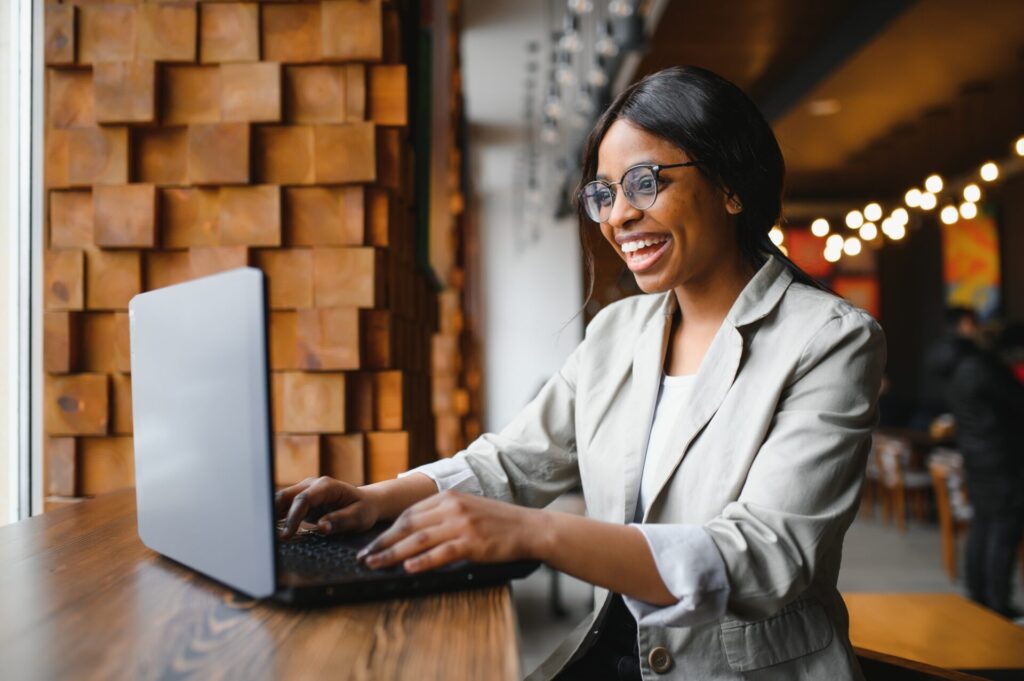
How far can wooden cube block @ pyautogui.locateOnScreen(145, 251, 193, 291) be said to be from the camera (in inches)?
80.6

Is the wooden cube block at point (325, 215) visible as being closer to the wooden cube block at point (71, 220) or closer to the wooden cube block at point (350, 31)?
the wooden cube block at point (350, 31)

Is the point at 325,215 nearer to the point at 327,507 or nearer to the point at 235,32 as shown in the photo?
the point at 235,32

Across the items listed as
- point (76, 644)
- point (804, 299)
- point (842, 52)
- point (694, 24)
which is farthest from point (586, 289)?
point (842, 52)

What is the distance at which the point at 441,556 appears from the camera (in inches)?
35.8

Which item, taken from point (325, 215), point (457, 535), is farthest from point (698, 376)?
point (325, 215)

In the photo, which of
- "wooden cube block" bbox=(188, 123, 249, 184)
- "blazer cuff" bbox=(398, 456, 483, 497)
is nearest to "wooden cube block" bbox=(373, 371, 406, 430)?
"wooden cube block" bbox=(188, 123, 249, 184)

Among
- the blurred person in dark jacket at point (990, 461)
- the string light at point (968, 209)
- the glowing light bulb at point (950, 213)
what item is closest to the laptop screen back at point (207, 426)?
the blurred person in dark jacket at point (990, 461)

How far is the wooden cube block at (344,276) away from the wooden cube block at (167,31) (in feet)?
1.83

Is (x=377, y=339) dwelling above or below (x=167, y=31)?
below

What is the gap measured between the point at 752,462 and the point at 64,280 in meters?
1.63

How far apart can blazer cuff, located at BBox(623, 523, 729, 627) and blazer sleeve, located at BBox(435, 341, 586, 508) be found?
1.65 feet

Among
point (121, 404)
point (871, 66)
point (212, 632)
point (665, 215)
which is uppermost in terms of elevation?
point (871, 66)

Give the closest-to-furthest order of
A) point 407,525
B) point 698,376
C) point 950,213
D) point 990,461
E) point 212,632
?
point 212,632
point 407,525
point 698,376
point 990,461
point 950,213

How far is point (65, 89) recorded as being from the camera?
6.71 ft
